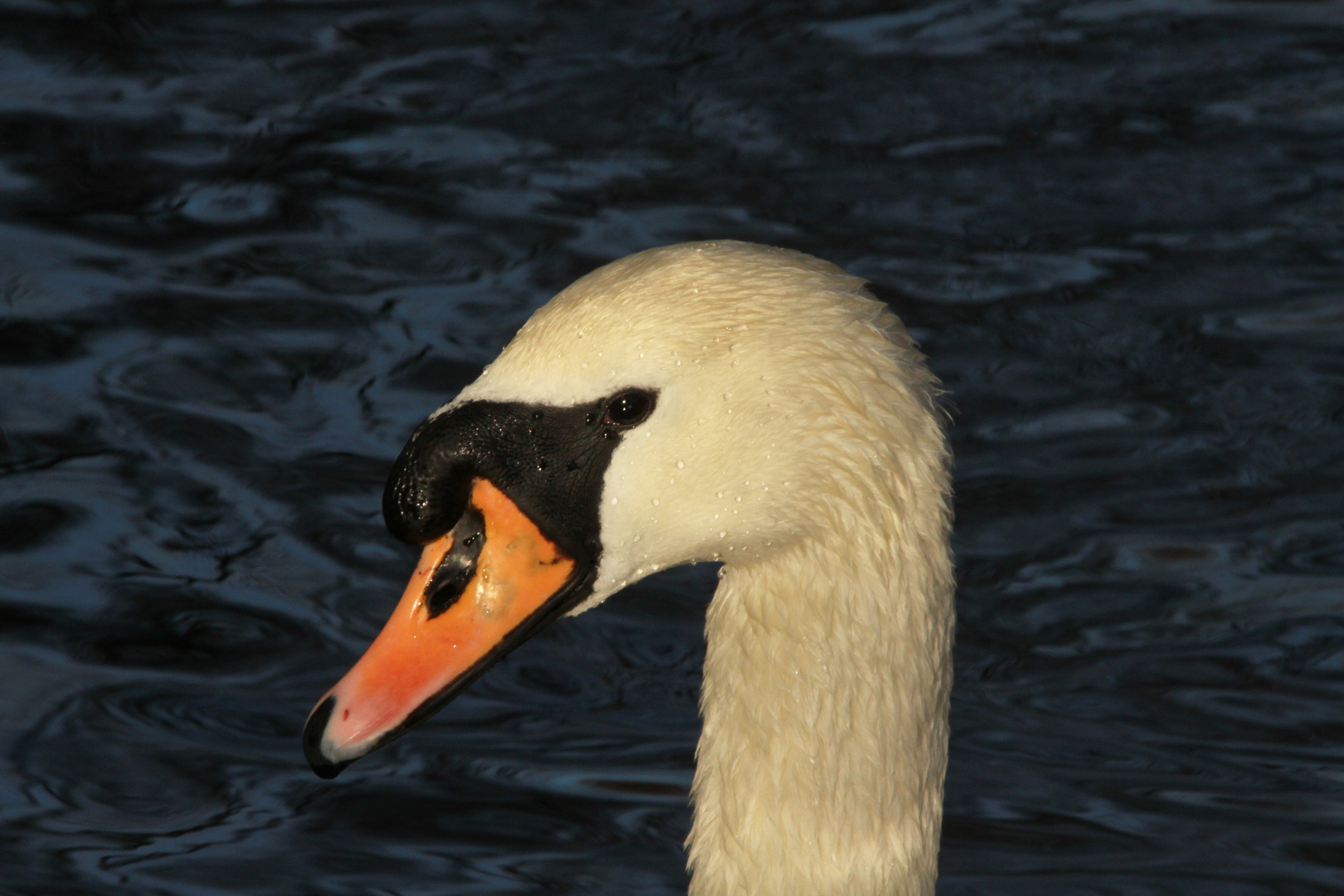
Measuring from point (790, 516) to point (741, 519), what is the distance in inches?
3.5

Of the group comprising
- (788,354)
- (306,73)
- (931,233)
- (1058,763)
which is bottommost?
(1058,763)

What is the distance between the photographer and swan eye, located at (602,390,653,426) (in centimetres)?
367

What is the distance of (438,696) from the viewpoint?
3.75m

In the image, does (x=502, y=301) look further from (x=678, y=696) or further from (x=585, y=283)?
(x=585, y=283)

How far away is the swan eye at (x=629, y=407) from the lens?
3666mm

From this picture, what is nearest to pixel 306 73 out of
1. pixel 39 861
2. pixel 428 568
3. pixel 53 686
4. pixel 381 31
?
pixel 381 31

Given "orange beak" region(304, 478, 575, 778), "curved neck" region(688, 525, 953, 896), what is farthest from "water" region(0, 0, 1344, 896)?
"orange beak" region(304, 478, 575, 778)

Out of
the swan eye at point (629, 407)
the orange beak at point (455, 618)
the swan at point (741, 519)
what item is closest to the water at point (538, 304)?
the swan at point (741, 519)

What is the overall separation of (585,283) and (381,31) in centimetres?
654

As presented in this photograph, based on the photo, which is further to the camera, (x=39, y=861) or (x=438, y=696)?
(x=39, y=861)

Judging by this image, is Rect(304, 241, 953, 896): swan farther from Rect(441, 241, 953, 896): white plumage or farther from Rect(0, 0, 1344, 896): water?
Rect(0, 0, 1344, 896): water

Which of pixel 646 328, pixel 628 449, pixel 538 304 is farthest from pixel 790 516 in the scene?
pixel 538 304

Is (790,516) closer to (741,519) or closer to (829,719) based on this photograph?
(741,519)

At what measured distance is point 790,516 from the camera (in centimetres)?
371
